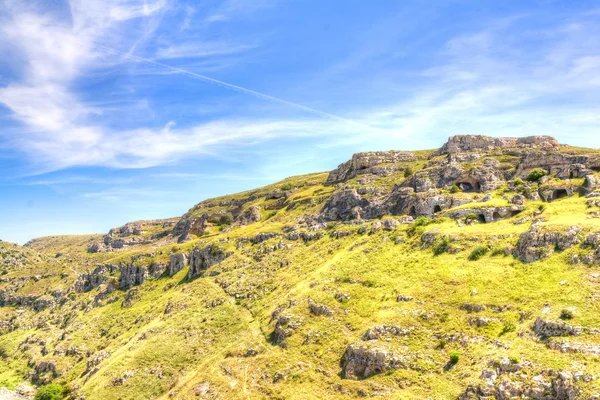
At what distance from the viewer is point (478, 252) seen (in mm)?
62531

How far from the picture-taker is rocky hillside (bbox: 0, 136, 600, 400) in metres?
44.5

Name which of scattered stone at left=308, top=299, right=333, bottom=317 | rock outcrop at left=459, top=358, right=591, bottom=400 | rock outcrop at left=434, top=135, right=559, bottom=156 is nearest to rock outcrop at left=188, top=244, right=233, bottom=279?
scattered stone at left=308, top=299, right=333, bottom=317

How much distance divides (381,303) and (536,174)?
197 feet

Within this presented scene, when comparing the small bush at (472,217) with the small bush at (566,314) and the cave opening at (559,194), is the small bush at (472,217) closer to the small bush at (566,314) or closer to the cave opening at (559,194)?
the cave opening at (559,194)

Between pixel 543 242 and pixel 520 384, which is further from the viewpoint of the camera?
pixel 543 242

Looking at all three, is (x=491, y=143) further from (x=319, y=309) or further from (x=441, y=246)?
(x=319, y=309)

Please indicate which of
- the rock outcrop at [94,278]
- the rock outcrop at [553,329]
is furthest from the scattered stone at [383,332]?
the rock outcrop at [94,278]

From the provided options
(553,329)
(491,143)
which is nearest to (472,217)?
(553,329)

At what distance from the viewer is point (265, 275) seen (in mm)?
91062

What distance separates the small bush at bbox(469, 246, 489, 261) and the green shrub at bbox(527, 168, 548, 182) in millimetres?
43054

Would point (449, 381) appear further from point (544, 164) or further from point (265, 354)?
point (544, 164)

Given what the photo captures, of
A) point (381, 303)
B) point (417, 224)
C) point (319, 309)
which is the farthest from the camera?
point (417, 224)

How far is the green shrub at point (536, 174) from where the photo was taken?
312 feet

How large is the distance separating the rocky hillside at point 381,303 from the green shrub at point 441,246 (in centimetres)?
21
